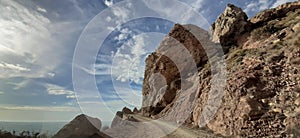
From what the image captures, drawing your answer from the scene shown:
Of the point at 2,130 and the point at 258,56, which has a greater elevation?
the point at 258,56

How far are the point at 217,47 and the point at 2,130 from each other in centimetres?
3754

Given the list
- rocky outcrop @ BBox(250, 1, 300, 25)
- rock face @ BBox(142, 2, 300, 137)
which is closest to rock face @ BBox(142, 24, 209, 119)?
rock face @ BBox(142, 2, 300, 137)

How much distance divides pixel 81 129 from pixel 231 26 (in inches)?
1391

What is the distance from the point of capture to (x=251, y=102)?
17.0 m

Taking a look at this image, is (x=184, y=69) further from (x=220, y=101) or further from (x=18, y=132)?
(x=18, y=132)

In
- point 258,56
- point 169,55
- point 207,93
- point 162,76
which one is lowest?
point 207,93

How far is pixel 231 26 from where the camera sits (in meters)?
41.4

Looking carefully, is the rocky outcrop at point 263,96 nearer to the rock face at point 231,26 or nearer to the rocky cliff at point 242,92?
the rocky cliff at point 242,92

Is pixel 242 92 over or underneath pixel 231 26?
underneath

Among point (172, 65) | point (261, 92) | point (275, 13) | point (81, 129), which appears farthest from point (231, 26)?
point (81, 129)

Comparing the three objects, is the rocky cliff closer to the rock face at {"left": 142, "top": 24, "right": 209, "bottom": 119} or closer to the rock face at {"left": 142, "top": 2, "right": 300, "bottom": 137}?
the rock face at {"left": 142, "top": 2, "right": 300, "bottom": 137}

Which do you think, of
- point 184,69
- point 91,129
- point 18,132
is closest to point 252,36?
point 184,69

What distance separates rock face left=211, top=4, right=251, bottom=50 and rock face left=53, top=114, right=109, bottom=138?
3088 cm

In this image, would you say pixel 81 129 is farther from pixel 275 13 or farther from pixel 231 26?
pixel 275 13
